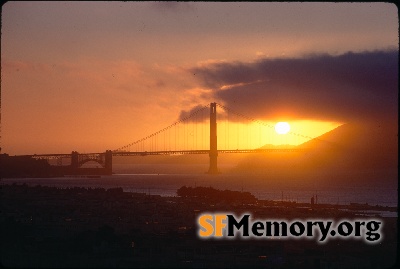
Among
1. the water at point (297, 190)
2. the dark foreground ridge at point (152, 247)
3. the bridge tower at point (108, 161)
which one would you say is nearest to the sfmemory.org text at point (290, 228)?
the dark foreground ridge at point (152, 247)

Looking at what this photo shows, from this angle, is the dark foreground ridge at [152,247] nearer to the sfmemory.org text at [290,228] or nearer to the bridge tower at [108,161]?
the sfmemory.org text at [290,228]

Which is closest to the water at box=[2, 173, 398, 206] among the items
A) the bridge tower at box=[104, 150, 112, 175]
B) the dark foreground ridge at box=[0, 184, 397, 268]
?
the bridge tower at box=[104, 150, 112, 175]

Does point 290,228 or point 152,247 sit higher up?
point 290,228

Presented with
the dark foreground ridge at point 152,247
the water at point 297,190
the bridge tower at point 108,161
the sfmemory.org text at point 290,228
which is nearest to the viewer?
the sfmemory.org text at point 290,228

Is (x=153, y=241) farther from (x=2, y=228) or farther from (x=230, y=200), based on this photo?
(x=230, y=200)

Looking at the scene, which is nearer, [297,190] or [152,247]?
[152,247]

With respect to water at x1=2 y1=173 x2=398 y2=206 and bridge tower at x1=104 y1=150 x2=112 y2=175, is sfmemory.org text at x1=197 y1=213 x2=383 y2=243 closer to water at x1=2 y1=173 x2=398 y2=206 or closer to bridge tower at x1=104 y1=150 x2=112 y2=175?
water at x1=2 y1=173 x2=398 y2=206

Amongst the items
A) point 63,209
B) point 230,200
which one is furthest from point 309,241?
point 230,200

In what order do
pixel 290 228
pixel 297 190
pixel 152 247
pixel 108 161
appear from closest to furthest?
1. pixel 290 228
2. pixel 152 247
3. pixel 297 190
4. pixel 108 161

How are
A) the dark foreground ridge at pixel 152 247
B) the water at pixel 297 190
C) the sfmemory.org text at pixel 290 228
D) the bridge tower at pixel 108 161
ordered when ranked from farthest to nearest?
the bridge tower at pixel 108 161 < the water at pixel 297 190 < the dark foreground ridge at pixel 152 247 < the sfmemory.org text at pixel 290 228

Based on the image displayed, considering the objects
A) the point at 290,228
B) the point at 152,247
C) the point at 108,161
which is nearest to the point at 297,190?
the point at 108,161

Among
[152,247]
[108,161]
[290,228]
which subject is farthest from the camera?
[108,161]

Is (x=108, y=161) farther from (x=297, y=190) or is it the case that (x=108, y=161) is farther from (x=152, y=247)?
(x=152, y=247)
